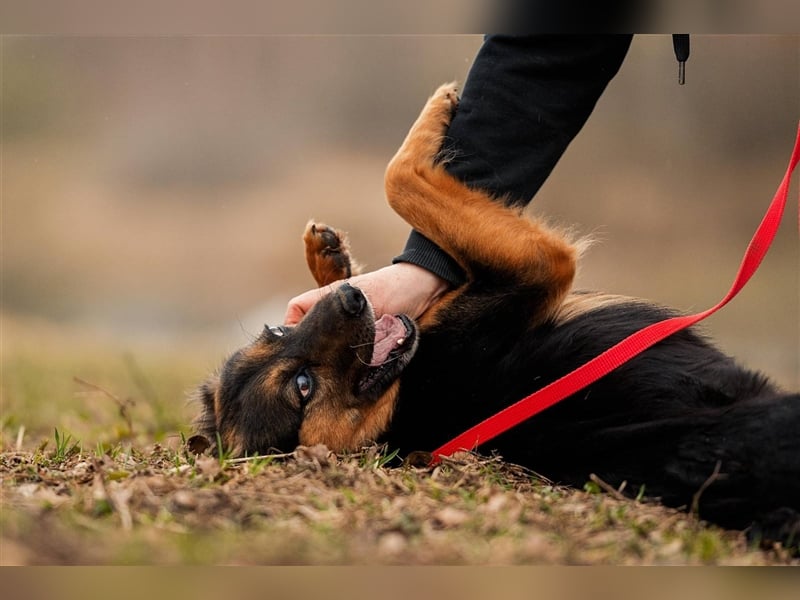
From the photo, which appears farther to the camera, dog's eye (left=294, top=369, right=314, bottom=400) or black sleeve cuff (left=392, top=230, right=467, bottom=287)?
black sleeve cuff (left=392, top=230, right=467, bottom=287)

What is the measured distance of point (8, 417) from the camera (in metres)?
6.04

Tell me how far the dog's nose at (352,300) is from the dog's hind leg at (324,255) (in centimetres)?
98

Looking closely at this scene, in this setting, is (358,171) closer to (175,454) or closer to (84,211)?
(84,211)

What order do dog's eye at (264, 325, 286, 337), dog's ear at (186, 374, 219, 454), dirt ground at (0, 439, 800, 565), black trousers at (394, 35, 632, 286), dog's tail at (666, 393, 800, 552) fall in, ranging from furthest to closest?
dog's eye at (264, 325, 286, 337) < dog's ear at (186, 374, 219, 454) < black trousers at (394, 35, 632, 286) < dog's tail at (666, 393, 800, 552) < dirt ground at (0, 439, 800, 565)

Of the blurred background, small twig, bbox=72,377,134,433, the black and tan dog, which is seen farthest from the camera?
the blurred background

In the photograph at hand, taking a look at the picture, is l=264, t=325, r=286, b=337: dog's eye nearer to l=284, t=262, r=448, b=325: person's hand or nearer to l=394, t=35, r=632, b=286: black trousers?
l=284, t=262, r=448, b=325: person's hand

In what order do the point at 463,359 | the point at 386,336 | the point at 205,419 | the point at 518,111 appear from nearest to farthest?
the point at 518,111 < the point at 463,359 < the point at 386,336 < the point at 205,419

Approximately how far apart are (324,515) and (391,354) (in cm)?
142

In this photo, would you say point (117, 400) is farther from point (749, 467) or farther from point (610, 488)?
point (749, 467)

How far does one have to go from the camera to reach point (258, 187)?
35.2 feet

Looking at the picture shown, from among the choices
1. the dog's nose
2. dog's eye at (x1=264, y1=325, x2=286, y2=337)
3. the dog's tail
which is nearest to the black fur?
the dog's tail

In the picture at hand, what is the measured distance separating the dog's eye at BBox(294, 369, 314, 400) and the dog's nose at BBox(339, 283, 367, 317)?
367 millimetres

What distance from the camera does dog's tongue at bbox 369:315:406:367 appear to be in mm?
4191

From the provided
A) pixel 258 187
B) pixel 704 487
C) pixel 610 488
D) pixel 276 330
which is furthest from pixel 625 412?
pixel 258 187
